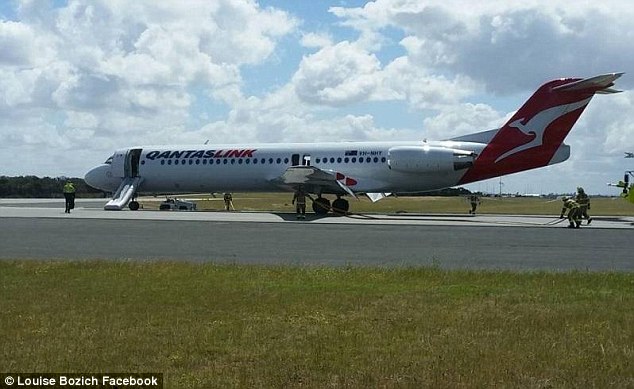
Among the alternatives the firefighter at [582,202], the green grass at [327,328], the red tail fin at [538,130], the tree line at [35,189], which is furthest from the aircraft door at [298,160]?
the tree line at [35,189]

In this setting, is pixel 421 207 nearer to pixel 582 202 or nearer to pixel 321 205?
pixel 321 205

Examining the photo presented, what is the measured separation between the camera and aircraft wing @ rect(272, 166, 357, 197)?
3466 centimetres

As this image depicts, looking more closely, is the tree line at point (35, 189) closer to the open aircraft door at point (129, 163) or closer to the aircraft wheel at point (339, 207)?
the open aircraft door at point (129, 163)

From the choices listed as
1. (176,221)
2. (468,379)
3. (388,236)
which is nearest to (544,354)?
(468,379)

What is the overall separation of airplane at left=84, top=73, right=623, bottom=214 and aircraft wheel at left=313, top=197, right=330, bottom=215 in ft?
0.16

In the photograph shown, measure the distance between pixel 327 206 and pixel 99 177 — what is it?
15.4 metres

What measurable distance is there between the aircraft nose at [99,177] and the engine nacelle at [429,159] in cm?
1794

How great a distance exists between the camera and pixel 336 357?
6.34m

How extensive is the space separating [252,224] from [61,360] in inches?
837

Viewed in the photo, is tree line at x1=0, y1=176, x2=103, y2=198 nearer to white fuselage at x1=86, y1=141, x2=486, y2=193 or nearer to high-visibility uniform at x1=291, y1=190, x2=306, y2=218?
white fuselage at x1=86, y1=141, x2=486, y2=193

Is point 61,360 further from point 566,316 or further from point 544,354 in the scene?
point 566,316

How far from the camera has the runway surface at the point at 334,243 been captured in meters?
15.1

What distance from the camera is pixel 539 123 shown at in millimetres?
33625

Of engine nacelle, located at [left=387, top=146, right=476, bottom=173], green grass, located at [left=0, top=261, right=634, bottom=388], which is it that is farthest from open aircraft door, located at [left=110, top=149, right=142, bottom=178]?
green grass, located at [left=0, top=261, right=634, bottom=388]
